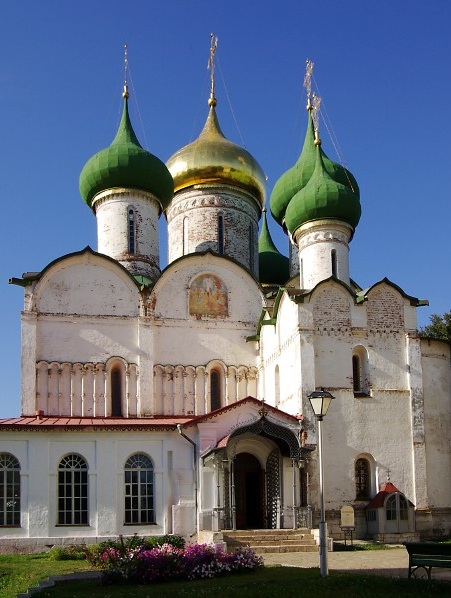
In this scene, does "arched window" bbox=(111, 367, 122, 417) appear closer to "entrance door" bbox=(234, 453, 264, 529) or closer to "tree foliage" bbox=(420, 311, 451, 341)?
"entrance door" bbox=(234, 453, 264, 529)

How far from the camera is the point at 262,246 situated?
1152 inches

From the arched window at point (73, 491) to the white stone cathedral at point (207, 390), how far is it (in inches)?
1.2

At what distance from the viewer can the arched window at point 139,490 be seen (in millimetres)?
17891

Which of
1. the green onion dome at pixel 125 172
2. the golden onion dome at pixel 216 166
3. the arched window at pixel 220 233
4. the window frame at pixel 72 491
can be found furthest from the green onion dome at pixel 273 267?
the window frame at pixel 72 491

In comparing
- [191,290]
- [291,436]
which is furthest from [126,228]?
[291,436]

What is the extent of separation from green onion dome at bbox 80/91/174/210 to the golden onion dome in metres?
1.69

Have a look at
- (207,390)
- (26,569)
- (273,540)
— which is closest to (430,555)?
(273,540)

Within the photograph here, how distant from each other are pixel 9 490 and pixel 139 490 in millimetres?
2721

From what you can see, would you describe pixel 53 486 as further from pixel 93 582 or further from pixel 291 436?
pixel 93 582

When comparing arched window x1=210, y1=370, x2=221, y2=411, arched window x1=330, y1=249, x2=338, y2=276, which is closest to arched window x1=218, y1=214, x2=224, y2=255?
arched window x1=330, y1=249, x2=338, y2=276

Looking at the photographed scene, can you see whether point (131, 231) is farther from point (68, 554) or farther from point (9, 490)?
point (68, 554)

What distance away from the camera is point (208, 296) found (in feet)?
70.8

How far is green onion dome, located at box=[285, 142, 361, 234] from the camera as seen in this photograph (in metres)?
21.2

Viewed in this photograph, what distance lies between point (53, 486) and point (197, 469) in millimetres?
3067
